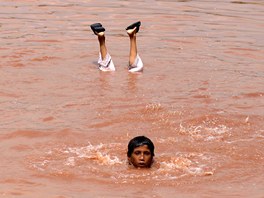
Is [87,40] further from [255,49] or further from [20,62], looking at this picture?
[255,49]

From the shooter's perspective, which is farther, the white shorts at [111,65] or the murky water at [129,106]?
the white shorts at [111,65]

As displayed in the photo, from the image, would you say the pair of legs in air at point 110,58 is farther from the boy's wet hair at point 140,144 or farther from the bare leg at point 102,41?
the boy's wet hair at point 140,144

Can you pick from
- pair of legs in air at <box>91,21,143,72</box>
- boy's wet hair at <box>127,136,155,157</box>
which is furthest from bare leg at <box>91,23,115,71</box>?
boy's wet hair at <box>127,136,155,157</box>

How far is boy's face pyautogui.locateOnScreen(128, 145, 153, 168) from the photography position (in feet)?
24.6

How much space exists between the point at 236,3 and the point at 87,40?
5901 mm

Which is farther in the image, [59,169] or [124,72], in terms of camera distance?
[124,72]

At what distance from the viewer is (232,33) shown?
15.2 meters

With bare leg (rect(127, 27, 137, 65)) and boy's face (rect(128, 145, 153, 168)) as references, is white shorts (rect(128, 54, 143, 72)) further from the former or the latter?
boy's face (rect(128, 145, 153, 168))

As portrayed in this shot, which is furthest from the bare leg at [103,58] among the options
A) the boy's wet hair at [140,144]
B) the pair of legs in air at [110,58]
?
the boy's wet hair at [140,144]

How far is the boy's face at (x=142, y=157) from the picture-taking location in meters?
7.50

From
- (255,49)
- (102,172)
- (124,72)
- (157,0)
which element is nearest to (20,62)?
(124,72)

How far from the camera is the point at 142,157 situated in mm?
7492

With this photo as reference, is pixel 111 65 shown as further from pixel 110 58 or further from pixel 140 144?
pixel 140 144

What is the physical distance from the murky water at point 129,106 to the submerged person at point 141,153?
0.29ft
